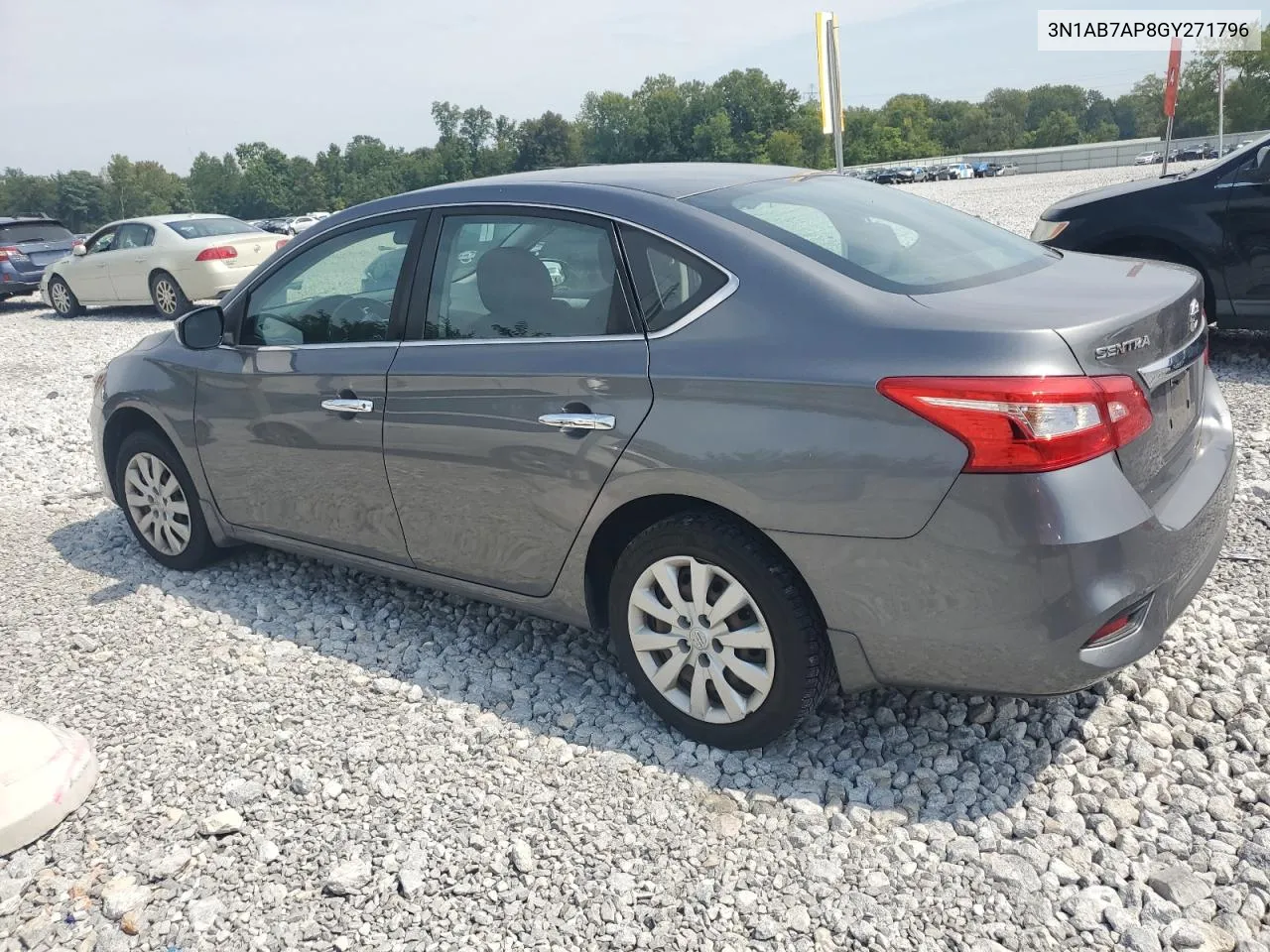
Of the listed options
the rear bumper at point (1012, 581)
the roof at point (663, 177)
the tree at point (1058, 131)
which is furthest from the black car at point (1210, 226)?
the tree at point (1058, 131)

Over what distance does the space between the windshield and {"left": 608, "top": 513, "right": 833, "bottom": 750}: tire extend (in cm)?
83

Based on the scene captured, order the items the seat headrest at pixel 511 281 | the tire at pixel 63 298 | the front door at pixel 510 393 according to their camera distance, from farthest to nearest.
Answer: the tire at pixel 63 298
the seat headrest at pixel 511 281
the front door at pixel 510 393

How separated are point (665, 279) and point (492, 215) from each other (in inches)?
32.3

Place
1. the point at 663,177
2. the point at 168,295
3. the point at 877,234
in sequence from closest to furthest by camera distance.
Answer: the point at 877,234 < the point at 663,177 < the point at 168,295

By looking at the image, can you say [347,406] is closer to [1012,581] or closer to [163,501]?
[163,501]

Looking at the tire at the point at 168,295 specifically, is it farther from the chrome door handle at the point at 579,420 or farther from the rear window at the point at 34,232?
the chrome door handle at the point at 579,420

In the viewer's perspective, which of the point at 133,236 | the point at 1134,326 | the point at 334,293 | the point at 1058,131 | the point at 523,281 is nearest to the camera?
the point at 1134,326

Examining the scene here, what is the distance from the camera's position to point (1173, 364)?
9.21 feet

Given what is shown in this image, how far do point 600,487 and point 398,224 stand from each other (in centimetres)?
141

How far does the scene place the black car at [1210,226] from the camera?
6.42 m

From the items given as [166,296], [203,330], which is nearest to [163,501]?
[203,330]

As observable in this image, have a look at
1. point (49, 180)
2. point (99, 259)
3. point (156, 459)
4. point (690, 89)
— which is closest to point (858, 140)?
point (690, 89)

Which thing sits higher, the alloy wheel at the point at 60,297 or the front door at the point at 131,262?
the front door at the point at 131,262

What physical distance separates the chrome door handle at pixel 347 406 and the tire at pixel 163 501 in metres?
1.24
